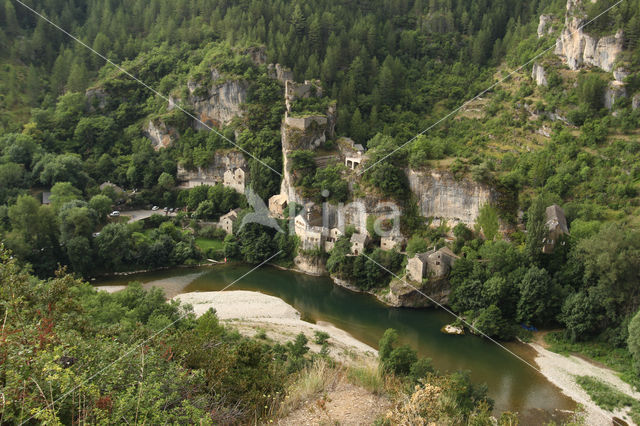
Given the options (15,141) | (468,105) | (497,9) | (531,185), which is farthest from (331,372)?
(497,9)

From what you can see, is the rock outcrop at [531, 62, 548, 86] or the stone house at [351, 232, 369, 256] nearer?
the stone house at [351, 232, 369, 256]

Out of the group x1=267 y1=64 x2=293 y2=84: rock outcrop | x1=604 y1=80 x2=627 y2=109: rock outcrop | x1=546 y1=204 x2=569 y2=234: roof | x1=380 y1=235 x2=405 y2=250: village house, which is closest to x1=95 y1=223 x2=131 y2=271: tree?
x1=380 y1=235 x2=405 y2=250: village house

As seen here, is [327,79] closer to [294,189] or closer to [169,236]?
[294,189]

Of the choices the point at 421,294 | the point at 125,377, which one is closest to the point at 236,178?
the point at 421,294

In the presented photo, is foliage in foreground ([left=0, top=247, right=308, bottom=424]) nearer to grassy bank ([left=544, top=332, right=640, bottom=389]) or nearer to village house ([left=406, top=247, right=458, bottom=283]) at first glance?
grassy bank ([left=544, top=332, right=640, bottom=389])

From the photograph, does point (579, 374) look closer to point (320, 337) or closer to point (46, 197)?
point (320, 337)

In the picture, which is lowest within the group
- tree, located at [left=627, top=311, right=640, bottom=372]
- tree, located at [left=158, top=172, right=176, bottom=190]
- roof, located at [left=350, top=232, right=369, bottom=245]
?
tree, located at [left=627, top=311, right=640, bottom=372]
